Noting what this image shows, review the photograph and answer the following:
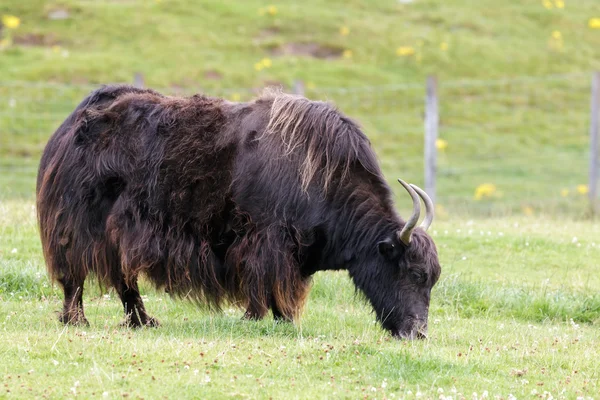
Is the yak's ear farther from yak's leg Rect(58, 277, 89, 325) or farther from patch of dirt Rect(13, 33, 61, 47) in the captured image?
patch of dirt Rect(13, 33, 61, 47)

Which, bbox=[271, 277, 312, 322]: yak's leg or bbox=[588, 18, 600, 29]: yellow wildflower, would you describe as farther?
bbox=[588, 18, 600, 29]: yellow wildflower

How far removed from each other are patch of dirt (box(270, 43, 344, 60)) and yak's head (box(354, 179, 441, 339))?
59.8 ft

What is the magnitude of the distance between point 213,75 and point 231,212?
52.7 ft

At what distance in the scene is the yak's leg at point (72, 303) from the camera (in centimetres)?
735

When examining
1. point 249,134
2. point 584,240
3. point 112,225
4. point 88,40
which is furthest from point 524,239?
point 88,40

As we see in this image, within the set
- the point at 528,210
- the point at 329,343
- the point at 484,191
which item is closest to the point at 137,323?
the point at 329,343

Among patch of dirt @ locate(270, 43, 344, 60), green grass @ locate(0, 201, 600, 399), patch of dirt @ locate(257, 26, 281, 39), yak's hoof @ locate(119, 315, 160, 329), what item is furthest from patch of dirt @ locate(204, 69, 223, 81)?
yak's hoof @ locate(119, 315, 160, 329)

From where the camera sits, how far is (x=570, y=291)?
29.3ft

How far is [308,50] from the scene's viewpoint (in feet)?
83.0

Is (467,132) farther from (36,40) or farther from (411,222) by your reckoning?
(411,222)

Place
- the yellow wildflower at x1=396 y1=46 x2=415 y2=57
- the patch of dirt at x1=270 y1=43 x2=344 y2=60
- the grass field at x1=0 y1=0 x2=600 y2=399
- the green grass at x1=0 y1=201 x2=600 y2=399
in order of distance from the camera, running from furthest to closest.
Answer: the yellow wildflower at x1=396 y1=46 x2=415 y2=57 → the patch of dirt at x1=270 y1=43 x2=344 y2=60 → the grass field at x1=0 y1=0 x2=600 y2=399 → the green grass at x1=0 y1=201 x2=600 y2=399

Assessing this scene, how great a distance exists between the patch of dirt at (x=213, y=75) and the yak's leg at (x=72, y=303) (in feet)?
51.3

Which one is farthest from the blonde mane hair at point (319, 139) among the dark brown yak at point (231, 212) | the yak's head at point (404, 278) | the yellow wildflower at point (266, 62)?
the yellow wildflower at point (266, 62)

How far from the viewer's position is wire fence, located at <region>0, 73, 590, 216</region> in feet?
64.0
